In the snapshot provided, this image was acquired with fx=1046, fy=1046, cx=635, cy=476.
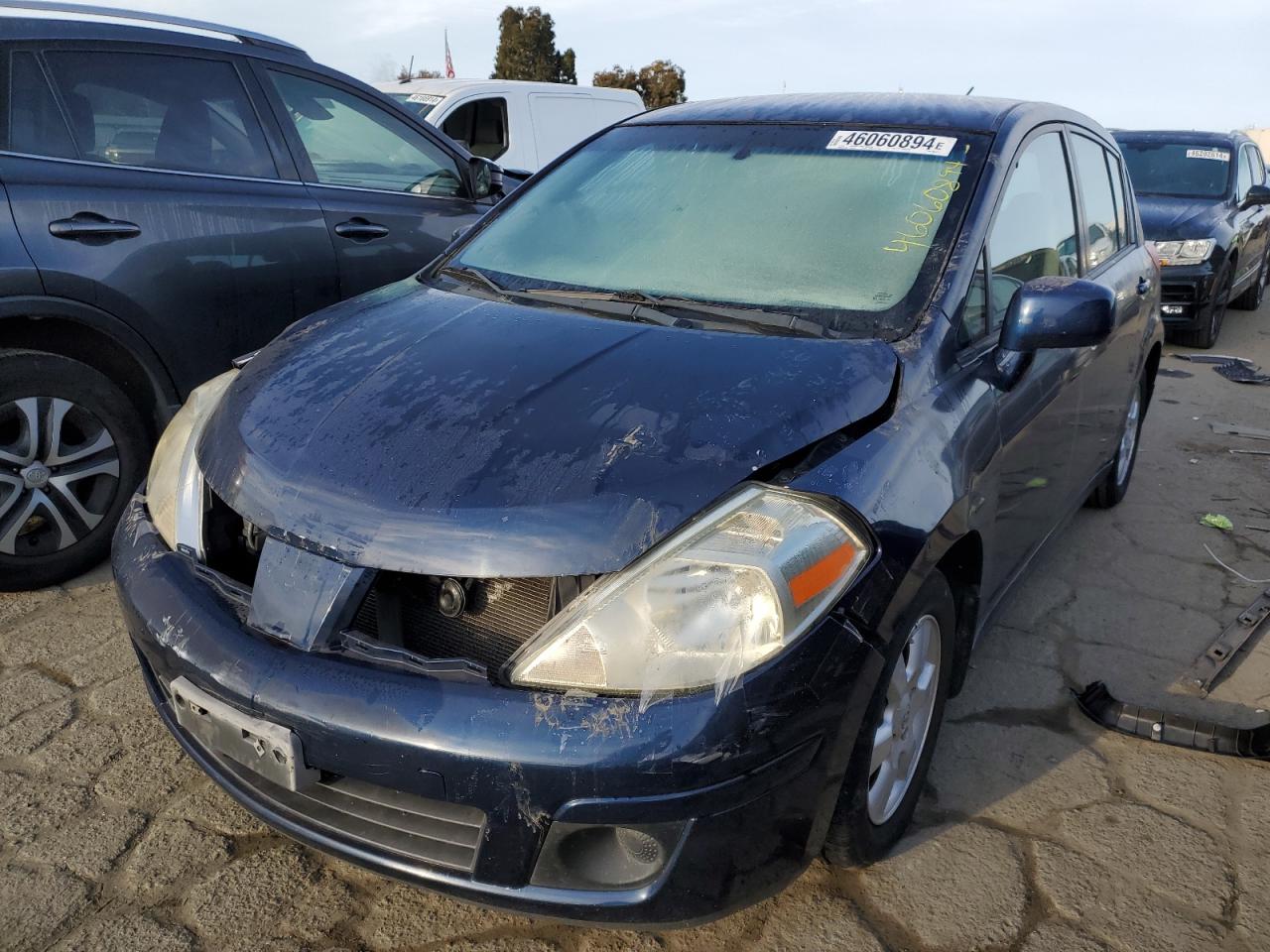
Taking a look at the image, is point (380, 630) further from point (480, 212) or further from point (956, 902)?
point (480, 212)

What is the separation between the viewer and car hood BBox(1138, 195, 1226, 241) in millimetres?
8180

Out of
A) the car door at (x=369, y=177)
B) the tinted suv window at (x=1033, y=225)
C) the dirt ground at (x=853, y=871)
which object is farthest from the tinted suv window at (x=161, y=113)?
the tinted suv window at (x=1033, y=225)

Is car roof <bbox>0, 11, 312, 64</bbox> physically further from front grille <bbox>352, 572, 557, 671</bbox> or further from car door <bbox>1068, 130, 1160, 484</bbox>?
car door <bbox>1068, 130, 1160, 484</bbox>

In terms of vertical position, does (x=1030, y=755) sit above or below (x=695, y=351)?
below

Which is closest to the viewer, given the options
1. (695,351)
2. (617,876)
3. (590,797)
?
(590,797)

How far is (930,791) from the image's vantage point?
8.35 ft

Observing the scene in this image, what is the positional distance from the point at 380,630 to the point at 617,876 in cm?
59

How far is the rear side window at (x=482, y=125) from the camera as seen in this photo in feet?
30.1

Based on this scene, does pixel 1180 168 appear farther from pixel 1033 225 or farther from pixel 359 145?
pixel 359 145

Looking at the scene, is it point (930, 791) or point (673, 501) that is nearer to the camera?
point (673, 501)

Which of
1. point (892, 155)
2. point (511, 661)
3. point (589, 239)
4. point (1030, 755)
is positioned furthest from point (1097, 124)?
point (511, 661)

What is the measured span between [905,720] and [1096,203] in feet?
7.45

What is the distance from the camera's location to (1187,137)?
928 centimetres

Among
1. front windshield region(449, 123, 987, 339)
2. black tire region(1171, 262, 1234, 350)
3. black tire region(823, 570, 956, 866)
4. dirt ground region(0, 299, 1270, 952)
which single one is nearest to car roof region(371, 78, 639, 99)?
black tire region(1171, 262, 1234, 350)
